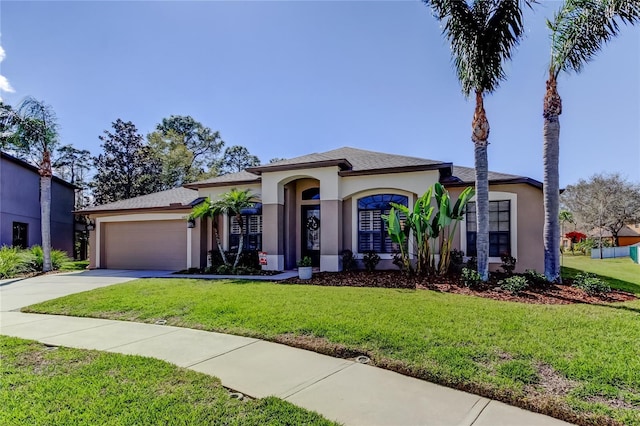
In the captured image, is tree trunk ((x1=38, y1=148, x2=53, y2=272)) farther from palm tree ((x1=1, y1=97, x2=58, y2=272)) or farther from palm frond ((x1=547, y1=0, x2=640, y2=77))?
palm frond ((x1=547, y1=0, x2=640, y2=77))

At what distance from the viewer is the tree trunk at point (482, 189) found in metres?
10.5

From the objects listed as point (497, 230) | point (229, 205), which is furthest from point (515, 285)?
point (229, 205)

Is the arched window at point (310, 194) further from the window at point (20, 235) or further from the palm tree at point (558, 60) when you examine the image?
the window at point (20, 235)

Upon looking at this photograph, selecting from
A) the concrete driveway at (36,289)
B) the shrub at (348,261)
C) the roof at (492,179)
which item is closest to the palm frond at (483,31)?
the roof at (492,179)

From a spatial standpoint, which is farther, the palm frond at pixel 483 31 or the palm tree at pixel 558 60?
the palm frond at pixel 483 31

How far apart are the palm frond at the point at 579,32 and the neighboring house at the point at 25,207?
82.9ft

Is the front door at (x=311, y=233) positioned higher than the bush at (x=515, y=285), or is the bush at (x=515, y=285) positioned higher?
the front door at (x=311, y=233)

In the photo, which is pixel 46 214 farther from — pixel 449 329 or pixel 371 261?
pixel 449 329

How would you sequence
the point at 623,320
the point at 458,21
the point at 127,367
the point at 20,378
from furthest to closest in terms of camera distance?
1. the point at 458,21
2. the point at 623,320
3. the point at 127,367
4. the point at 20,378

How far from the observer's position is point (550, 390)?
3797 mm

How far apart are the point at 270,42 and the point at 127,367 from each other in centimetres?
1136

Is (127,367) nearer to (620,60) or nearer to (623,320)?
(623,320)

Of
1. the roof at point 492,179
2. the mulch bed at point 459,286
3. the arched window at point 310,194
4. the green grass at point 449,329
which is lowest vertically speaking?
the mulch bed at point 459,286

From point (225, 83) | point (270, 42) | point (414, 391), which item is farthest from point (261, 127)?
point (414, 391)
